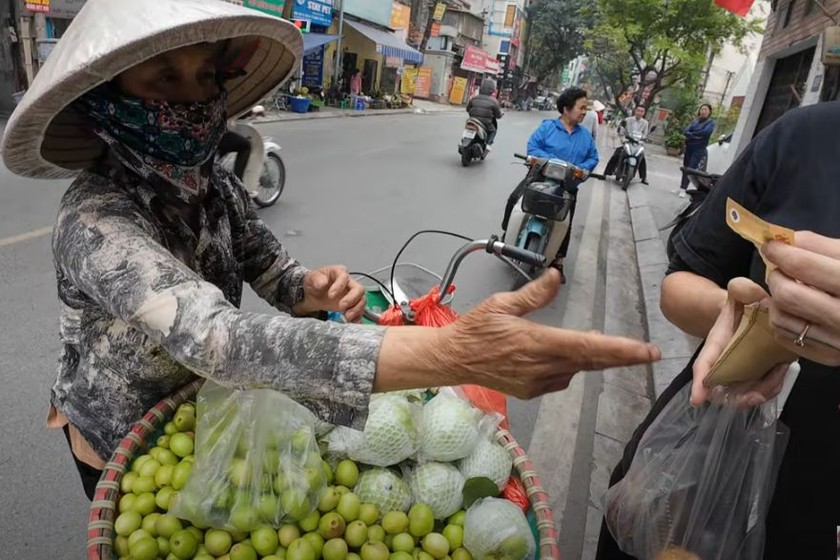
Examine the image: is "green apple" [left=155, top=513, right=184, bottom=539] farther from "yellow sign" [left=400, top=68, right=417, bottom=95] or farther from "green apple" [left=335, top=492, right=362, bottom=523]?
"yellow sign" [left=400, top=68, right=417, bottom=95]

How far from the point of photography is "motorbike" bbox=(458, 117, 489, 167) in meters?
10.9

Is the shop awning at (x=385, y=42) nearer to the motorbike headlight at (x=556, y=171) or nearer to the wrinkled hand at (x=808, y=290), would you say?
the motorbike headlight at (x=556, y=171)

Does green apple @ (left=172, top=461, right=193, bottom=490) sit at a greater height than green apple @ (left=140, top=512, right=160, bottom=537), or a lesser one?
greater

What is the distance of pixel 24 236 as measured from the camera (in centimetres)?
450

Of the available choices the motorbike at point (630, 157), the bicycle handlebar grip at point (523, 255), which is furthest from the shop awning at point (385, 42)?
the bicycle handlebar grip at point (523, 255)

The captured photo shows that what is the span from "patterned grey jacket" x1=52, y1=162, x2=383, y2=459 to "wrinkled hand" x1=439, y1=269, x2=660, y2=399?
142 mm

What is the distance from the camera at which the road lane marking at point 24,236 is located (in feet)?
14.2

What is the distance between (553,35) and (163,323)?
50.5 metres

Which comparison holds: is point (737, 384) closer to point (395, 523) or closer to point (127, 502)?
point (395, 523)

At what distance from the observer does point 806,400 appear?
3.71ft

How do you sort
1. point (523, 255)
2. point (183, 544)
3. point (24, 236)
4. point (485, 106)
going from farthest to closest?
1. point (485, 106)
2. point (24, 236)
3. point (523, 255)
4. point (183, 544)

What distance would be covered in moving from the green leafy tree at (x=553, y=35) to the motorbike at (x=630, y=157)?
3300cm

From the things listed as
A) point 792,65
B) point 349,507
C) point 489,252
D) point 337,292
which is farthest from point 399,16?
point 349,507

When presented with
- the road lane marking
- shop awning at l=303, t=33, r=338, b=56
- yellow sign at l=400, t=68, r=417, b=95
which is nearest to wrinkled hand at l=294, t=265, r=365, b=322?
the road lane marking
